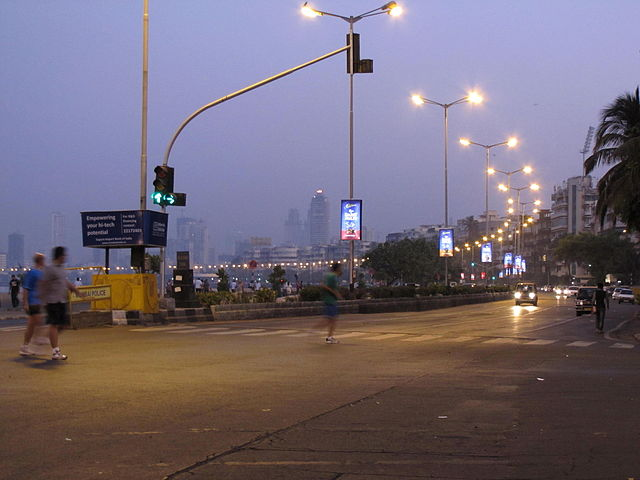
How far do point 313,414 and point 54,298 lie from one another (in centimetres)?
660

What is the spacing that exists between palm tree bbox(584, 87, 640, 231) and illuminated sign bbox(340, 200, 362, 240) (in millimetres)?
11870

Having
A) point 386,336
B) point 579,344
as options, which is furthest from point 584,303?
point 386,336

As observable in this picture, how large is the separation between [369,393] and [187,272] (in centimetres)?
1915

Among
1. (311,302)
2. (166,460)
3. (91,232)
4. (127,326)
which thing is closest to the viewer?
(166,460)

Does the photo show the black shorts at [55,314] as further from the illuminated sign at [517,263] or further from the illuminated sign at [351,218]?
the illuminated sign at [517,263]

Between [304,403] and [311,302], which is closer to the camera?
[304,403]

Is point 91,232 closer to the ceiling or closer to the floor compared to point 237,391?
closer to the ceiling

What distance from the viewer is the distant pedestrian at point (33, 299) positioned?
1492 cm

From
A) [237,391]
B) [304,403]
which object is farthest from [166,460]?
[237,391]

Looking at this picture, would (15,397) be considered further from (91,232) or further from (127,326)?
(91,232)

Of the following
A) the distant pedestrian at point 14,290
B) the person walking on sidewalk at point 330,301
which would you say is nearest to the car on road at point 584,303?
the person walking on sidewalk at point 330,301

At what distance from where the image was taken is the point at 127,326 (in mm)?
24531

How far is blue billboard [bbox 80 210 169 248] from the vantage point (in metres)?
25.6

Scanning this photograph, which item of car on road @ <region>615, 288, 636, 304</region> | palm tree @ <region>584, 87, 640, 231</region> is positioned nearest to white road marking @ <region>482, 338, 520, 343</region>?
palm tree @ <region>584, 87, 640, 231</region>
